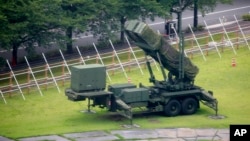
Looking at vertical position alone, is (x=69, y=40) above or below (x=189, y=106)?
above

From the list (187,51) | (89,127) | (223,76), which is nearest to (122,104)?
(89,127)

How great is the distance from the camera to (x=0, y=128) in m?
37.3

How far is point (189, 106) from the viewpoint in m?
39.9

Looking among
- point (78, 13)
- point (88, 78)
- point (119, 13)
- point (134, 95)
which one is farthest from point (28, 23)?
point (134, 95)

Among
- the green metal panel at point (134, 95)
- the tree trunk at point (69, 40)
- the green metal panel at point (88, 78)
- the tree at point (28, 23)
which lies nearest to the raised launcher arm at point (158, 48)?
the green metal panel at point (134, 95)

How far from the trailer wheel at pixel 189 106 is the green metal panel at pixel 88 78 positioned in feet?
15.0

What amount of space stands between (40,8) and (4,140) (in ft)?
54.2

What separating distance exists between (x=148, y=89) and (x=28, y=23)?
12618 millimetres

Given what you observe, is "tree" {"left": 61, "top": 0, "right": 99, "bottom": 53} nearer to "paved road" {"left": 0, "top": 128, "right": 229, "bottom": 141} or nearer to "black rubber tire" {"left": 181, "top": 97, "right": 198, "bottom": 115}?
"black rubber tire" {"left": 181, "top": 97, "right": 198, "bottom": 115}

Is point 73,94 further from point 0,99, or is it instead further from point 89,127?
point 0,99

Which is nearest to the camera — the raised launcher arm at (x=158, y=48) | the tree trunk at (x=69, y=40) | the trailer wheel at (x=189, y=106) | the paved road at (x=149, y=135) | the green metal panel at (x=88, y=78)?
the paved road at (x=149, y=135)

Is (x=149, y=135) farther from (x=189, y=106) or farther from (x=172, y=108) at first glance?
(x=189, y=106)

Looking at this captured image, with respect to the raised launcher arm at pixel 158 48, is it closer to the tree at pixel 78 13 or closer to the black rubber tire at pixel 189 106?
the black rubber tire at pixel 189 106

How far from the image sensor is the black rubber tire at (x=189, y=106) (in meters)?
39.8
